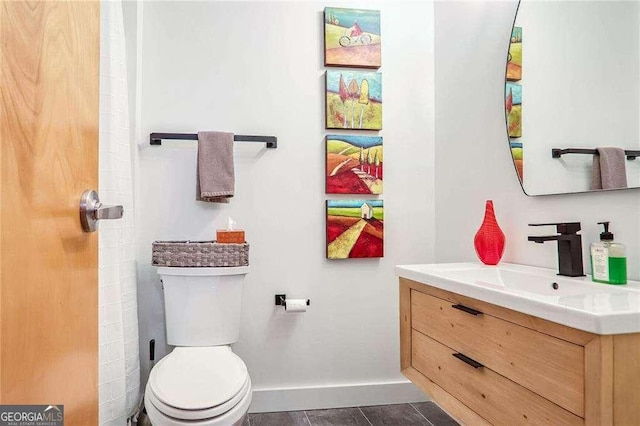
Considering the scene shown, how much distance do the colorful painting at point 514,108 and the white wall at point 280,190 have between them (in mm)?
721

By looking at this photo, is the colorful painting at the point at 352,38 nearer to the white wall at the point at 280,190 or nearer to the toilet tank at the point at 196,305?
the white wall at the point at 280,190

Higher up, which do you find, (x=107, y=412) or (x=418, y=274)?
(x=418, y=274)

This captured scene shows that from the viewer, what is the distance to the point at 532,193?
1.69m

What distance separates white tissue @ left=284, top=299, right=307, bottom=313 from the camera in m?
2.28

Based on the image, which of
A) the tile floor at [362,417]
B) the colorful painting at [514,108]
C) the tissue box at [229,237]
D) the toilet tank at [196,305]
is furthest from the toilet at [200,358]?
the colorful painting at [514,108]

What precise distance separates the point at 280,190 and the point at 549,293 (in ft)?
4.69

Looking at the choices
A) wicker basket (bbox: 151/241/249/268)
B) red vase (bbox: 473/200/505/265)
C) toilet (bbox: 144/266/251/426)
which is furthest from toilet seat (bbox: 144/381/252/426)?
red vase (bbox: 473/200/505/265)

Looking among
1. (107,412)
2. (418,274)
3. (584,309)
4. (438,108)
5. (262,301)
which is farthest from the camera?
(438,108)

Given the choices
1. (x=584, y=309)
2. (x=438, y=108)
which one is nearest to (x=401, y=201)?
(x=438, y=108)

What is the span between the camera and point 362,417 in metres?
2.27

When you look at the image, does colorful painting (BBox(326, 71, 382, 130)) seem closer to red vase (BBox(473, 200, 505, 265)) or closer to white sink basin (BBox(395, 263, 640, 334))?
red vase (BBox(473, 200, 505, 265))

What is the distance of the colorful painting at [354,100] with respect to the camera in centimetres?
241

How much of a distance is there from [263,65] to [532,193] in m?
1.50

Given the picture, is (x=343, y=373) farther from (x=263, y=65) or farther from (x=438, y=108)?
(x=263, y=65)
